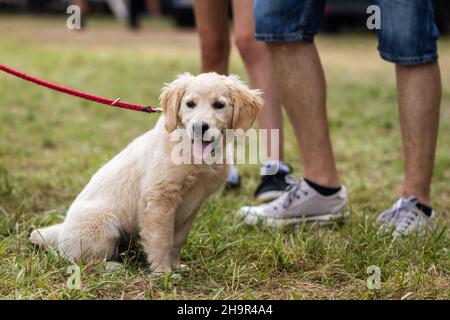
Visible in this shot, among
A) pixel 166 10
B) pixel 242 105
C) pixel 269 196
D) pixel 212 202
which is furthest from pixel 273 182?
pixel 166 10

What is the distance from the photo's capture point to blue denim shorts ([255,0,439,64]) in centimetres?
285

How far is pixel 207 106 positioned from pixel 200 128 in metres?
0.11

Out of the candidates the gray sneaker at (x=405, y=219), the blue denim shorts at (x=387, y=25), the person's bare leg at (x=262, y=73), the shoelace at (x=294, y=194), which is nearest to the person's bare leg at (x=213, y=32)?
the person's bare leg at (x=262, y=73)

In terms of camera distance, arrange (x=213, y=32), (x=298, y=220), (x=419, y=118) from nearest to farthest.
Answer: (x=419, y=118)
(x=298, y=220)
(x=213, y=32)

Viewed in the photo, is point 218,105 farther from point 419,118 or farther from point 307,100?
point 419,118

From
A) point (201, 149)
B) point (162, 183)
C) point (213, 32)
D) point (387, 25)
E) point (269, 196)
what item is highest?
point (387, 25)

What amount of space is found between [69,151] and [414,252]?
2.63 metres

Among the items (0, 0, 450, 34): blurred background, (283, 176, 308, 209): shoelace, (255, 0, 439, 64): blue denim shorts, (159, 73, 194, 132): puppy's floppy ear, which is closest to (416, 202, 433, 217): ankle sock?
(283, 176, 308, 209): shoelace

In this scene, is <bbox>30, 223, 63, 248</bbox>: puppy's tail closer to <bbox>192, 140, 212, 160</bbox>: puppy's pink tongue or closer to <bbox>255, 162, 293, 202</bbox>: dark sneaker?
<bbox>192, 140, 212, 160</bbox>: puppy's pink tongue

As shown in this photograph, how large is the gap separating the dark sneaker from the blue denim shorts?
79 cm

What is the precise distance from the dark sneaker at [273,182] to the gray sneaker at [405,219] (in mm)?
612

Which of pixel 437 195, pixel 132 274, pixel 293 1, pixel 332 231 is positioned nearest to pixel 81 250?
pixel 132 274

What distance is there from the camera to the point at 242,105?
2.44 metres
